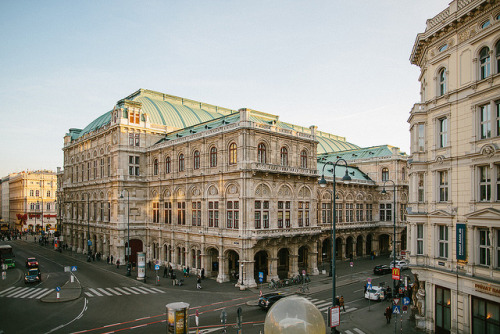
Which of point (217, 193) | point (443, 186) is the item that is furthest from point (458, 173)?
point (217, 193)

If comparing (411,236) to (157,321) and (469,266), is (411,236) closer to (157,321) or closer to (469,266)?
(469,266)

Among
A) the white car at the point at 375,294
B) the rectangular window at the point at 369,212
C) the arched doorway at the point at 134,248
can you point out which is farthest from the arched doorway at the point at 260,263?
the rectangular window at the point at 369,212

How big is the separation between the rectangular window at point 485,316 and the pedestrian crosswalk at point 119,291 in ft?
97.2

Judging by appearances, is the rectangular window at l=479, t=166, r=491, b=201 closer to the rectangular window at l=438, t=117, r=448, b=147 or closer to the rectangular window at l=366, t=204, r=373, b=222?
the rectangular window at l=438, t=117, r=448, b=147

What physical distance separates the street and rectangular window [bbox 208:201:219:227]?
23.1 ft

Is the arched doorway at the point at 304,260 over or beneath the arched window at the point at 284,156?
beneath

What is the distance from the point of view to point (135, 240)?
57031mm

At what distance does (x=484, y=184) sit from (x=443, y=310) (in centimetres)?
868

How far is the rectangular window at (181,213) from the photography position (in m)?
49.8

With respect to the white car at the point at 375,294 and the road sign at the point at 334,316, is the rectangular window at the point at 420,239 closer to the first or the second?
the road sign at the point at 334,316

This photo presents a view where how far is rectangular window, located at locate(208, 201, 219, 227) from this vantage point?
44.2m

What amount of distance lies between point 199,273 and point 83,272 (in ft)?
57.3

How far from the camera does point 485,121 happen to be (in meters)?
19.8

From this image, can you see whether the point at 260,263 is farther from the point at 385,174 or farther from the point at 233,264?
the point at 385,174
